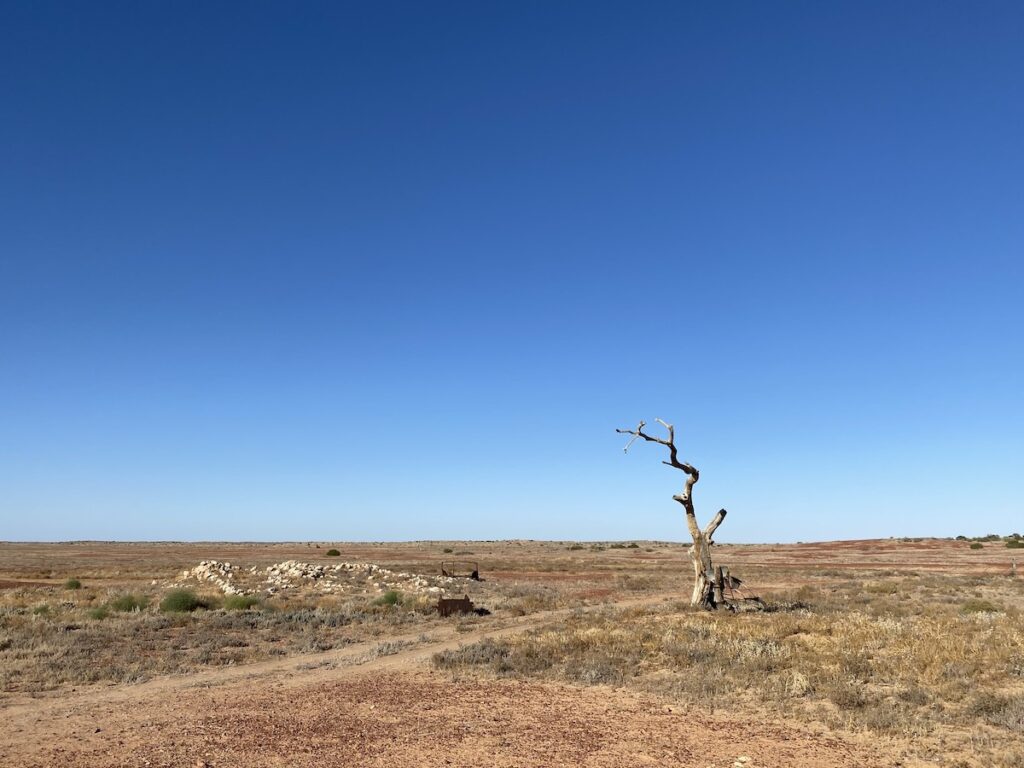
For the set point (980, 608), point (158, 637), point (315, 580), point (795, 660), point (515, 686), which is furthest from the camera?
point (315, 580)

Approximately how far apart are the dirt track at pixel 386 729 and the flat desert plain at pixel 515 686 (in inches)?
1.9

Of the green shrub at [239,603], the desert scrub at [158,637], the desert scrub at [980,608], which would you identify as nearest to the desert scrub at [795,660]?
the desert scrub at [980,608]

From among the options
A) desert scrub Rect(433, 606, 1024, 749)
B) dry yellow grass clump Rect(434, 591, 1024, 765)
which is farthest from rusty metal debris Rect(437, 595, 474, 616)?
desert scrub Rect(433, 606, 1024, 749)

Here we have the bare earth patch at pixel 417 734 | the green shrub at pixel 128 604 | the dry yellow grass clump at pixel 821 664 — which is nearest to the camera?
the bare earth patch at pixel 417 734

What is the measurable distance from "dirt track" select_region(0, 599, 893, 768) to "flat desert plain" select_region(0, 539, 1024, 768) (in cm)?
5

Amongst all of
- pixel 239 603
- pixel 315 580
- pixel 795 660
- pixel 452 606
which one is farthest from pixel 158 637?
pixel 315 580

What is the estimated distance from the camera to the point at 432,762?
9172 mm

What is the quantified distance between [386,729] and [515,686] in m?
3.55

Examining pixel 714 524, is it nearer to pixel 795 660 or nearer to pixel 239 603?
pixel 795 660

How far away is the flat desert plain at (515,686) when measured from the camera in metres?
9.56

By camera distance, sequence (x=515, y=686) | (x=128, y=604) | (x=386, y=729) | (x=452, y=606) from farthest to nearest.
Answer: (x=128, y=604) < (x=452, y=606) < (x=515, y=686) < (x=386, y=729)

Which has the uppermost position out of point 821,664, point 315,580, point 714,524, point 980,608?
point 714,524

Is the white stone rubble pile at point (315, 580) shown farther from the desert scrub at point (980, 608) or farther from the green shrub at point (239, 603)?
the desert scrub at point (980, 608)

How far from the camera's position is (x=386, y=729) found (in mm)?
10656
